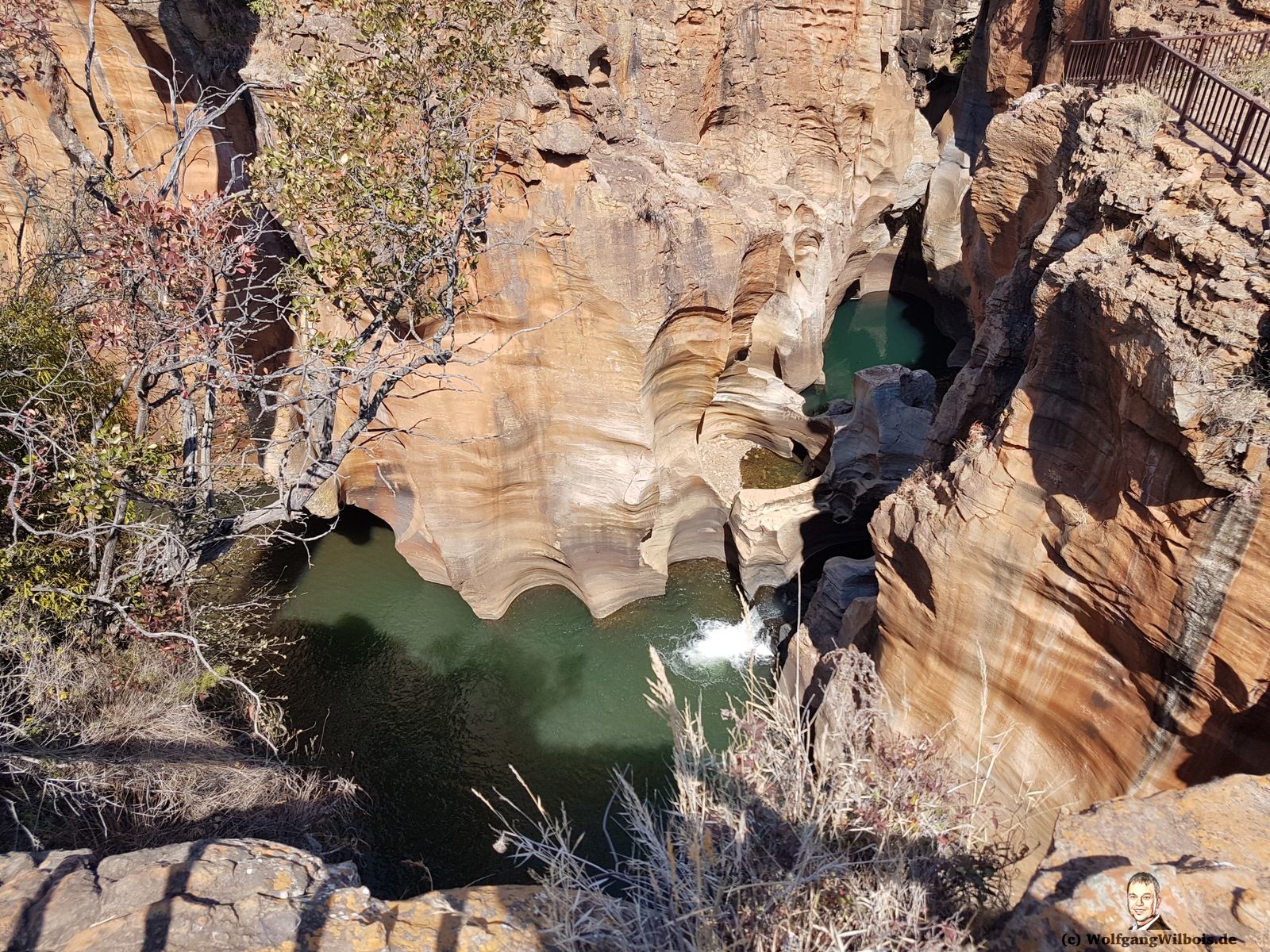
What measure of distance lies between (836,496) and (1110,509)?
6758 mm

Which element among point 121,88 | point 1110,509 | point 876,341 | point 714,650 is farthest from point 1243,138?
point 876,341

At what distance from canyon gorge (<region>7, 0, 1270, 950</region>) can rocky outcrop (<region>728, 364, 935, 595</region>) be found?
0.20 ft

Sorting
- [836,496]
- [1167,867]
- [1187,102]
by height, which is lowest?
[836,496]

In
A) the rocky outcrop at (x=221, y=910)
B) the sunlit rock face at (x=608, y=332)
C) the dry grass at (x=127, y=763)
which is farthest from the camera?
the sunlit rock face at (x=608, y=332)

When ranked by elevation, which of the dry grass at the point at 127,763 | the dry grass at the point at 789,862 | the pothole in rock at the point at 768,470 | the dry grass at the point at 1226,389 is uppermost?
the dry grass at the point at 1226,389

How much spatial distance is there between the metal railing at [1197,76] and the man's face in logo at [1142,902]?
219 inches

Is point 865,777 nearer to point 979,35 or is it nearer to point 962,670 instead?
point 962,670

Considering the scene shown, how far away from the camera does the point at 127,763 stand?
18.6 feet

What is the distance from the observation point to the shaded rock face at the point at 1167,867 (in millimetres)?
2758

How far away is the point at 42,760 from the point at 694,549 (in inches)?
356

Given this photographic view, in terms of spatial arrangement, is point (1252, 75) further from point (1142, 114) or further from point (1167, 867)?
point (1167, 867)

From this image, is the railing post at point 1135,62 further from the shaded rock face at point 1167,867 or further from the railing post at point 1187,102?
the shaded rock face at point 1167,867

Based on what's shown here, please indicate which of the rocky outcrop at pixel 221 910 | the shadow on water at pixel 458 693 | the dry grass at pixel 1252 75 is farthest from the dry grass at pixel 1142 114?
the rocky outcrop at pixel 221 910

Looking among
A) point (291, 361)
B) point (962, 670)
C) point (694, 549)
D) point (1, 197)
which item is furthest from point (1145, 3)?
point (1, 197)
